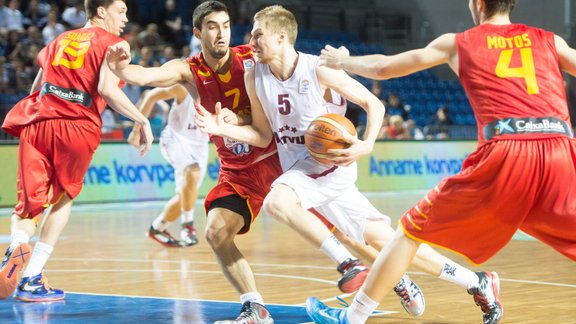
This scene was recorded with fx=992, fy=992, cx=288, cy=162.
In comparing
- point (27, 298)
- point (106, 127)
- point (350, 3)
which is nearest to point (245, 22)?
point (350, 3)

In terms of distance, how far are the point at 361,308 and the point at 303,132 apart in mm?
1397

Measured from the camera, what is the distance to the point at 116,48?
597cm

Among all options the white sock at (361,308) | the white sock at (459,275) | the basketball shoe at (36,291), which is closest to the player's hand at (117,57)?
the basketball shoe at (36,291)

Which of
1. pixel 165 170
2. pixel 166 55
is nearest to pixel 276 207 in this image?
pixel 165 170

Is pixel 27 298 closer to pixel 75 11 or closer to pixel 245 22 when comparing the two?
pixel 75 11

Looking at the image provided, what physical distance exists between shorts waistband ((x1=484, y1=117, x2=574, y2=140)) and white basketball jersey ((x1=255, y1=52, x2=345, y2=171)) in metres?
1.50

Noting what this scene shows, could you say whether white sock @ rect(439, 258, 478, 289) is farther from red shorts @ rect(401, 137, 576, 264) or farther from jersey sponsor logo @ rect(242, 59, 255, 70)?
jersey sponsor logo @ rect(242, 59, 255, 70)

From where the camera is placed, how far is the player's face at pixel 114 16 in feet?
23.3

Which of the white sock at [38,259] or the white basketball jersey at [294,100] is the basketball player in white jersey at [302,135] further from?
the white sock at [38,259]

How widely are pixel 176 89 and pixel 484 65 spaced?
607 cm

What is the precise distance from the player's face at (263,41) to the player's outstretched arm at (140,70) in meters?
0.71

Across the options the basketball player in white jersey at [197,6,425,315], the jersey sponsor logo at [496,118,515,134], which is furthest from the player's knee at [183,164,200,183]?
the jersey sponsor logo at [496,118,515,134]

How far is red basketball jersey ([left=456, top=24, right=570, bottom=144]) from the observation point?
4.77 m

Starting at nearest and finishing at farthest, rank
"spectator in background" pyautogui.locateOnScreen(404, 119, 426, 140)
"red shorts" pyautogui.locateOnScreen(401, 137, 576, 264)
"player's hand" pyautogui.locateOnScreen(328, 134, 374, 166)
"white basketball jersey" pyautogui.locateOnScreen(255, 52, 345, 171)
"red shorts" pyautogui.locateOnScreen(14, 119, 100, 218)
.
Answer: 1. "red shorts" pyautogui.locateOnScreen(401, 137, 576, 264)
2. "player's hand" pyautogui.locateOnScreen(328, 134, 374, 166)
3. "white basketball jersey" pyautogui.locateOnScreen(255, 52, 345, 171)
4. "red shorts" pyautogui.locateOnScreen(14, 119, 100, 218)
5. "spectator in background" pyautogui.locateOnScreen(404, 119, 426, 140)
